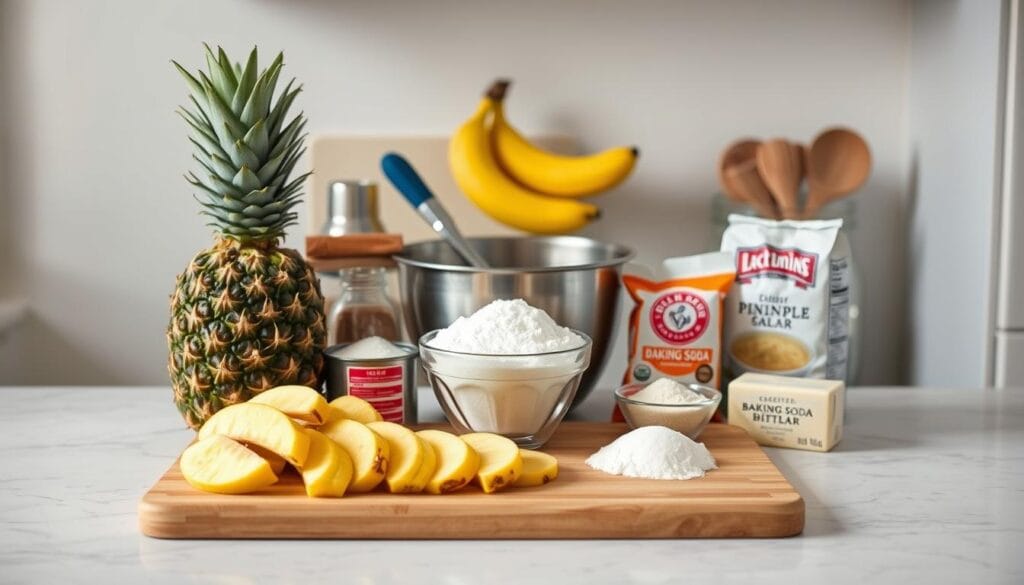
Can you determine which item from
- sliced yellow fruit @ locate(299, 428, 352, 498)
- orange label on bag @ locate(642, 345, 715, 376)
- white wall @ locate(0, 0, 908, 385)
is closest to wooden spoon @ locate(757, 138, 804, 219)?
white wall @ locate(0, 0, 908, 385)

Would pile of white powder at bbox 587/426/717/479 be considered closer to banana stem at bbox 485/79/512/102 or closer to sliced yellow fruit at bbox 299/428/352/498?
sliced yellow fruit at bbox 299/428/352/498

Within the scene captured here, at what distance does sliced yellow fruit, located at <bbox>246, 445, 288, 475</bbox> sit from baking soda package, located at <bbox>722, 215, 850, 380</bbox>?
59 centimetres

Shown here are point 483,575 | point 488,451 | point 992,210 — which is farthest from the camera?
point 992,210

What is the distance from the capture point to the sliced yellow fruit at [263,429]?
3.29 ft

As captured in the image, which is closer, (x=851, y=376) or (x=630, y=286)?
(x=630, y=286)

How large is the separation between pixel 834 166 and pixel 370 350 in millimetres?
981

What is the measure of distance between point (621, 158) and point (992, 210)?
58cm

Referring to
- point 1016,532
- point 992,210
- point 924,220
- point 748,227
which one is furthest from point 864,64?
point 1016,532

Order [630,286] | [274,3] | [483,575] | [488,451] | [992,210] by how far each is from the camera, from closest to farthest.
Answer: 1. [483,575]
2. [488,451]
3. [630,286]
4. [992,210]
5. [274,3]

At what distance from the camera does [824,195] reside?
1.85 m

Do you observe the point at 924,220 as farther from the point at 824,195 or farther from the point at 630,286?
the point at 630,286

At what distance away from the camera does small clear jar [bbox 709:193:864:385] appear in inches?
74.4

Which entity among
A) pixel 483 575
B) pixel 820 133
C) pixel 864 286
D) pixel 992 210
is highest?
pixel 820 133

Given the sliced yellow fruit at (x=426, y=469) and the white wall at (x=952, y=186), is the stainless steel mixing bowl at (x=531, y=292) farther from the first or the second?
the white wall at (x=952, y=186)
